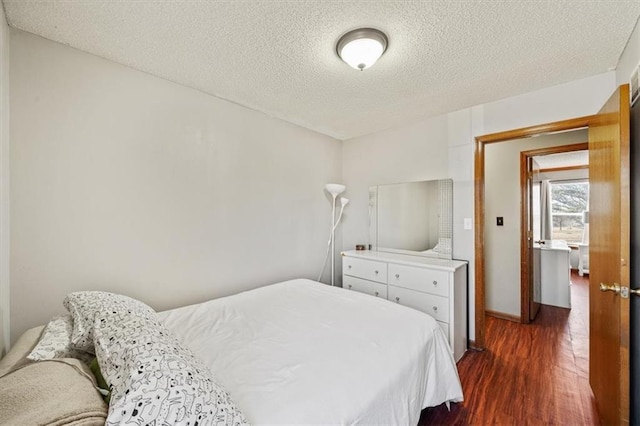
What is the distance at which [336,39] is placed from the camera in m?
1.59

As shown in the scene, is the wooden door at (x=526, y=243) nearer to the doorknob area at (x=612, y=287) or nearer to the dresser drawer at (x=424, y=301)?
the dresser drawer at (x=424, y=301)

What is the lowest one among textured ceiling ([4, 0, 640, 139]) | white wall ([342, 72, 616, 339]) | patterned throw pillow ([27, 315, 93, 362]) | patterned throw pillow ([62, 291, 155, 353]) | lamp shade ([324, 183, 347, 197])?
patterned throw pillow ([27, 315, 93, 362])

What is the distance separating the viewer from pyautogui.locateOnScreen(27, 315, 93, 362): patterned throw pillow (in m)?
1.01

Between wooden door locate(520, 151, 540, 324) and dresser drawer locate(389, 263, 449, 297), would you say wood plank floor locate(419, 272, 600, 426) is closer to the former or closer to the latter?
wooden door locate(520, 151, 540, 324)

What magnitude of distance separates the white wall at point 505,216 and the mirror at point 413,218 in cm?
120

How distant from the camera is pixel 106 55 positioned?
1.77 m

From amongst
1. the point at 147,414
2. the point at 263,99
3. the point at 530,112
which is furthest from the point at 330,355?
the point at 530,112

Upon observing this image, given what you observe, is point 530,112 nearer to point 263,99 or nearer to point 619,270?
point 619,270

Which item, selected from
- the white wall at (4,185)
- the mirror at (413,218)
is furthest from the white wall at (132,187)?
the mirror at (413,218)

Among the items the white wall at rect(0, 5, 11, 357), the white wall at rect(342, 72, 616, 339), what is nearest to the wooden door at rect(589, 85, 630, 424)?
the white wall at rect(342, 72, 616, 339)

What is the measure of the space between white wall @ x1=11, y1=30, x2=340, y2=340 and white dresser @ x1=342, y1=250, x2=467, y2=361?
3.18 feet

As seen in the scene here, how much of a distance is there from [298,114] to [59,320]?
2400 mm

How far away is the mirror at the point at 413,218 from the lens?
109 inches

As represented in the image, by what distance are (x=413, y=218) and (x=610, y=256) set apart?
1.64 m
